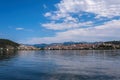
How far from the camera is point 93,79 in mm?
44344

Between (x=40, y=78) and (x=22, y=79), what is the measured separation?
3323 millimetres

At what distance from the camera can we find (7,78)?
47.0 m

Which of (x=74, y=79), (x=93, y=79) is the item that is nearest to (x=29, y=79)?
(x=74, y=79)

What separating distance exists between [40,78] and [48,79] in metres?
2.44

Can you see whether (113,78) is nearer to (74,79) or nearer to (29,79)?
(74,79)

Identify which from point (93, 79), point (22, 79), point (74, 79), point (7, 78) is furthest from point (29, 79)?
point (93, 79)

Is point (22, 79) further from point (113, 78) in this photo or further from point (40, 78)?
point (113, 78)

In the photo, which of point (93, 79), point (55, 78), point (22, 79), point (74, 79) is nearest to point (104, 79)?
point (93, 79)

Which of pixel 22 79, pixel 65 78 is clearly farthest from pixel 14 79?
pixel 65 78

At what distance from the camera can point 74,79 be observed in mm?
45031

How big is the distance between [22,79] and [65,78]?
7.75m

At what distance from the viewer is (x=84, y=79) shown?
146ft

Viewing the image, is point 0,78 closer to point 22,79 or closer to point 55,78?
point 22,79

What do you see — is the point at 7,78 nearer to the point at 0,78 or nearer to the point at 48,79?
the point at 0,78
